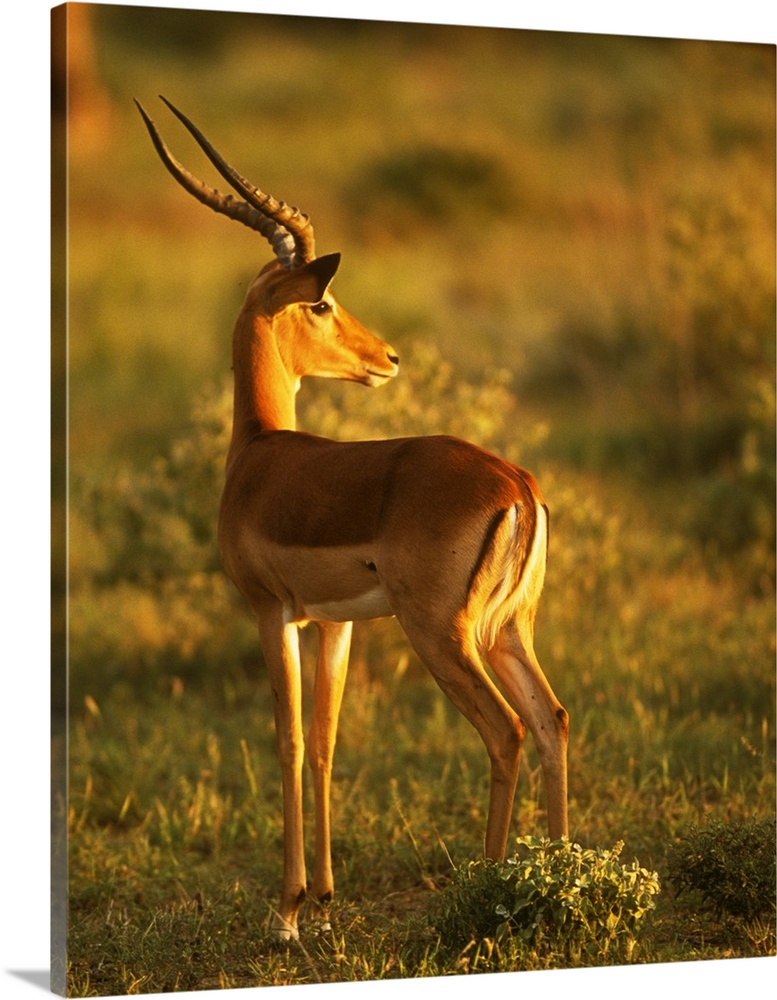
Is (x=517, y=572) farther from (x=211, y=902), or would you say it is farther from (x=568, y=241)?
(x=568, y=241)

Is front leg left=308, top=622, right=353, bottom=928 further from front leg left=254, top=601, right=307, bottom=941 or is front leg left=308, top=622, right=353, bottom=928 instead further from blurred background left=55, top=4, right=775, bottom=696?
blurred background left=55, top=4, right=775, bottom=696

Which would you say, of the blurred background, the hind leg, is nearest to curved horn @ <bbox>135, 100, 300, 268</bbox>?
the hind leg

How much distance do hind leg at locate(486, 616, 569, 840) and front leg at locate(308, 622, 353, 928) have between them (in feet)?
2.32

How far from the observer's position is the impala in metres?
6.09

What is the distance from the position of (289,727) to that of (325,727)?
296mm

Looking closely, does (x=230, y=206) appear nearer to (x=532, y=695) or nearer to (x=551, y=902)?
(x=532, y=695)

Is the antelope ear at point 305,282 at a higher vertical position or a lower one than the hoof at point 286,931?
higher

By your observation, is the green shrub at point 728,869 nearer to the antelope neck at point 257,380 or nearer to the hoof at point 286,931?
the hoof at point 286,931

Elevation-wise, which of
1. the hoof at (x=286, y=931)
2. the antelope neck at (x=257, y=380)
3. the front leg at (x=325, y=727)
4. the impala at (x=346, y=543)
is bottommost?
the hoof at (x=286, y=931)

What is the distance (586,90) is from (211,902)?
4.62 meters

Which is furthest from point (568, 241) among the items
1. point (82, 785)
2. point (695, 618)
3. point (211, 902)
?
point (211, 902)

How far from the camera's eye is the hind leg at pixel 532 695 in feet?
20.7

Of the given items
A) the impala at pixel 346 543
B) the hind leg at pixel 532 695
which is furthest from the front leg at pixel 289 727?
the hind leg at pixel 532 695

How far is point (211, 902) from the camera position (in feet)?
23.9
